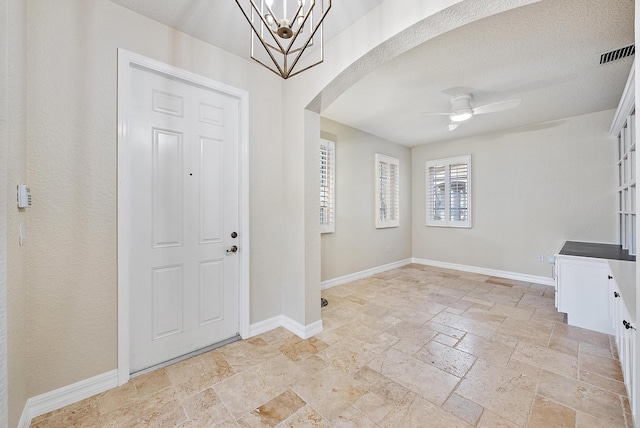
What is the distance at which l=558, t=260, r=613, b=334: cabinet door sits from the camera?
2.60 metres

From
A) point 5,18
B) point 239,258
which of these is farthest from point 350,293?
point 5,18

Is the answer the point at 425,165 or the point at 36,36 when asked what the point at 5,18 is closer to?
the point at 36,36

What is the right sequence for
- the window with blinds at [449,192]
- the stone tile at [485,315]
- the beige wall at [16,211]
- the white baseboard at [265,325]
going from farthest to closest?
the window with blinds at [449,192]
the stone tile at [485,315]
the white baseboard at [265,325]
the beige wall at [16,211]

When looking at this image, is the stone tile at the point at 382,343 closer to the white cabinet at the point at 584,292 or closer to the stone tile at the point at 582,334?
the stone tile at the point at 582,334

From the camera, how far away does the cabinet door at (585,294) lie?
260 cm

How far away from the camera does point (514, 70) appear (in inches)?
103

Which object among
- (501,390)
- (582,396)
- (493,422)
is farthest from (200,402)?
(582,396)

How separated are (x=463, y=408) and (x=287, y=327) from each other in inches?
64.0

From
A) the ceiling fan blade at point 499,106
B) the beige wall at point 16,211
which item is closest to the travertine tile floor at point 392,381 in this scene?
the beige wall at point 16,211

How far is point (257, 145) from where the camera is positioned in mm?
2543

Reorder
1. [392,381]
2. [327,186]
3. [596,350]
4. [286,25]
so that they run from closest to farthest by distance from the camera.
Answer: [286,25] → [392,381] → [596,350] → [327,186]

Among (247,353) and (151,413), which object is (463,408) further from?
(151,413)

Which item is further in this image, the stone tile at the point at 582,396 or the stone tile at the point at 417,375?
the stone tile at the point at 417,375

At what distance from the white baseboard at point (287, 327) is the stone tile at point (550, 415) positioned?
1.66 meters
